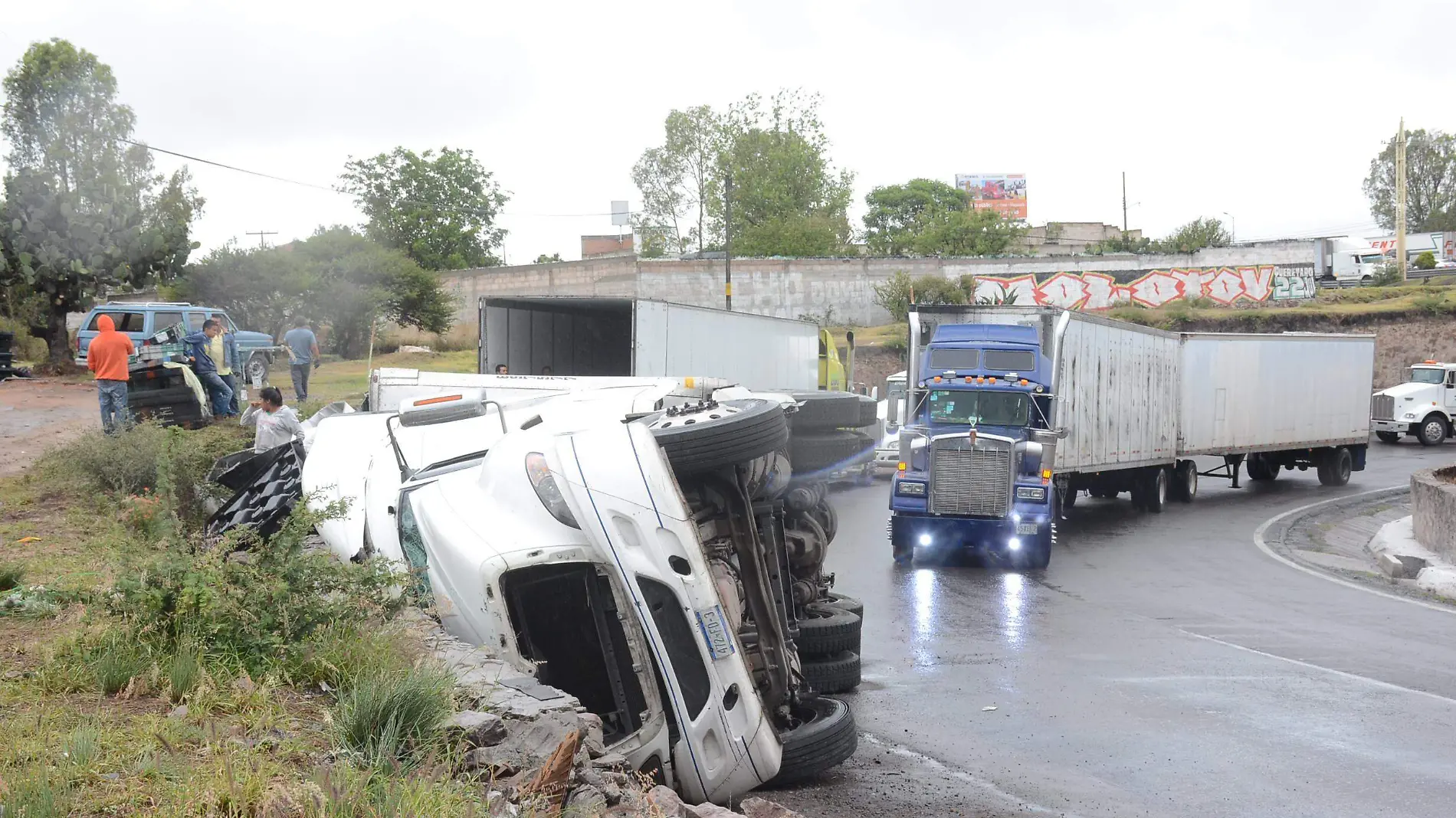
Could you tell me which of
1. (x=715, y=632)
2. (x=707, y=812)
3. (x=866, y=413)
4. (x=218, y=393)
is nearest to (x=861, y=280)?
(x=218, y=393)

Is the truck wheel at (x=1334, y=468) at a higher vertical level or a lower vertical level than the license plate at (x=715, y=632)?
lower

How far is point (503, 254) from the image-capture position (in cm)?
7281

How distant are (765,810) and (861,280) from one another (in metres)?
51.4

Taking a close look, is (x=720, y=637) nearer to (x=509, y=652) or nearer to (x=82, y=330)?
(x=509, y=652)

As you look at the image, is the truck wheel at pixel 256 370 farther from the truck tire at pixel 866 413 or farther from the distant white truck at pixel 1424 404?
the distant white truck at pixel 1424 404

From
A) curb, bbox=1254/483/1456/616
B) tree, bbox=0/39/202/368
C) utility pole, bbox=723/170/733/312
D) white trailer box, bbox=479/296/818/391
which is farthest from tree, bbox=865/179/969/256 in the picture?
white trailer box, bbox=479/296/818/391

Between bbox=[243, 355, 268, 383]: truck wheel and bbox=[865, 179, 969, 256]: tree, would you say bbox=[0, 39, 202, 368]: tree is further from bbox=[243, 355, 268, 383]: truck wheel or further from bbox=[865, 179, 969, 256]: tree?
bbox=[865, 179, 969, 256]: tree

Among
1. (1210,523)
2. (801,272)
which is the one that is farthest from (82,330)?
(801,272)

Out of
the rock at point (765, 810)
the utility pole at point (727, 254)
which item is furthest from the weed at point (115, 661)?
the utility pole at point (727, 254)

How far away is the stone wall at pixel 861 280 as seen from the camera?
5225cm

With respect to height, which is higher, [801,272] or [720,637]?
[801,272]

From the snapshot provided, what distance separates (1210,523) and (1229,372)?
5.28 meters

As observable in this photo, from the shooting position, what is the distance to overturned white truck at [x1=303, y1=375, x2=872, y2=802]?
17.5ft

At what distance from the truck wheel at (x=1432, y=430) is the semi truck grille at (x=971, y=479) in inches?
1037
